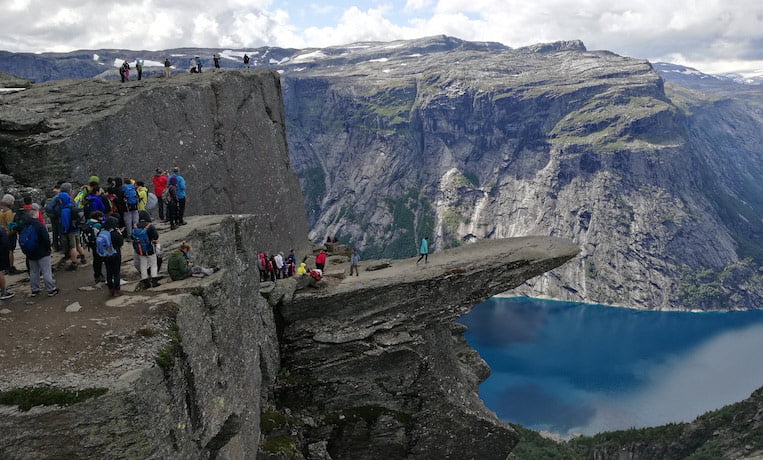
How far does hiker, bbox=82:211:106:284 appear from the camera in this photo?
56.0 ft

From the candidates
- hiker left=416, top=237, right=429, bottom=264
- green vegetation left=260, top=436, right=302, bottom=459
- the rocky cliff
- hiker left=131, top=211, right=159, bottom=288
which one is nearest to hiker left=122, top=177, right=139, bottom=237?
the rocky cliff

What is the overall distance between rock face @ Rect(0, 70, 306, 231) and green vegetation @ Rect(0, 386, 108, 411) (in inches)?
652

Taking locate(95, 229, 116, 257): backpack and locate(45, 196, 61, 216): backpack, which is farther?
locate(45, 196, 61, 216): backpack

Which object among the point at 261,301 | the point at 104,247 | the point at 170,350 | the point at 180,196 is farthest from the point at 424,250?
the point at 170,350

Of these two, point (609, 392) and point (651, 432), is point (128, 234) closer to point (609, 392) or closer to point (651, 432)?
point (651, 432)

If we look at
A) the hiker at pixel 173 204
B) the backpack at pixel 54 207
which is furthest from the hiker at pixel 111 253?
the hiker at pixel 173 204

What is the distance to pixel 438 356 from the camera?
3050cm

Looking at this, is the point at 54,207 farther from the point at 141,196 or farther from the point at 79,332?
the point at 79,332

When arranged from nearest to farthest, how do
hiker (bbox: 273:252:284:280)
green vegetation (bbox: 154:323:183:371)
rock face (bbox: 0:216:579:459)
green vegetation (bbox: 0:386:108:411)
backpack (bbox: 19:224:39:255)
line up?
green vegetation (bbox: 0:386:108:411) < green vegetation (bbox: 154:323:183:371) < backpack (bbox: 19:224:39:255) < rock face (bbox: 0:216:579:459) < hiker (bbox: 273:252:284:280)

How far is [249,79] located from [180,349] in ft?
91.7

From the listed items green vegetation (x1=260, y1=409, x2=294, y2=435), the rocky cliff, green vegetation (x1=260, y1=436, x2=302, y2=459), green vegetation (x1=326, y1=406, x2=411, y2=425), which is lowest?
green vegetation (x1=326, y1=406, x2=411, y2=425)

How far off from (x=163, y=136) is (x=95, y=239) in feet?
44.8

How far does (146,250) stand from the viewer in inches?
685

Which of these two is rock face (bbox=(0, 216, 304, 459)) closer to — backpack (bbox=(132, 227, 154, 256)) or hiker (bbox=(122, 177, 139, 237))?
backpack (bbox=(132, 227, 154, 256))
